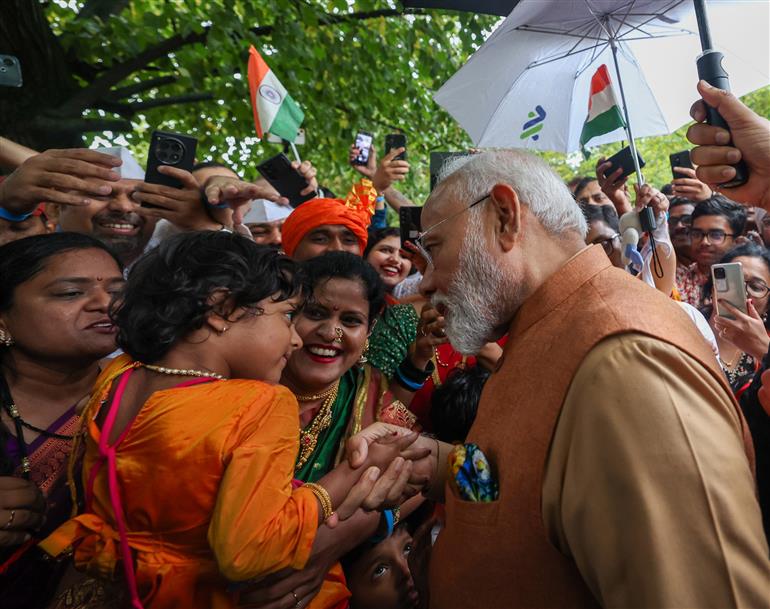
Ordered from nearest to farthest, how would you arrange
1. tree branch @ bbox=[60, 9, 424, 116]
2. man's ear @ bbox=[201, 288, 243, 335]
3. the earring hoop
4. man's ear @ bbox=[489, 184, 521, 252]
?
1. man's ear @ bbox=[489, 184, 521, 252]
2. man's ear @ bbox=[201, 288, 243, 335]
3. the earring hoop
4. tree branch @ bbox=[60, 9, 424, 116]

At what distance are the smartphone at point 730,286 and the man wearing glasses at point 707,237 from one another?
1.99m

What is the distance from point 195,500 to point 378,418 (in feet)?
3.80

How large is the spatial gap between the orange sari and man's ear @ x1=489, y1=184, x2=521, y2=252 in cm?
85

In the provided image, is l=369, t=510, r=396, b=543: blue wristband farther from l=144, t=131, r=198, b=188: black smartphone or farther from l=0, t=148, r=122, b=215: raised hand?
l=144, t=131, r=198, b=188: black smartphone

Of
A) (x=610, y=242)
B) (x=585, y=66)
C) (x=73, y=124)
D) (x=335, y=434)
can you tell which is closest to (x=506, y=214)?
(x=335, y=434)

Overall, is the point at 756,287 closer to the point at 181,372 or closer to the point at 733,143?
the point at 733,143

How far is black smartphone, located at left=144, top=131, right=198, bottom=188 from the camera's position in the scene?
302cm

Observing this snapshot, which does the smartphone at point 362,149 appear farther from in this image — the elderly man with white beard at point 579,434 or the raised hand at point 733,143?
the raised hand at point 733,143

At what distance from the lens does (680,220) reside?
211 inches

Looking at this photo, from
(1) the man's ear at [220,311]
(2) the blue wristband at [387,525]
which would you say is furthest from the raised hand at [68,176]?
(2) the blue wristband at [387,525]

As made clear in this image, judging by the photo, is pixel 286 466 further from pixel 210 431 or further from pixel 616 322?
pixel 616 322

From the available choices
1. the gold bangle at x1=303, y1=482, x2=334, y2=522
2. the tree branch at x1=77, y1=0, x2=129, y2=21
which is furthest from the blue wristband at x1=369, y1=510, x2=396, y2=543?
the tree branch at x1=77, y1=0, x2=129, y2=21

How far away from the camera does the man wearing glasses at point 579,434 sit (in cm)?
109

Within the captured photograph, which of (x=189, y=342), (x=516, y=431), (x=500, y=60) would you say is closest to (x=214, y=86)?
(x=500, y=60)
